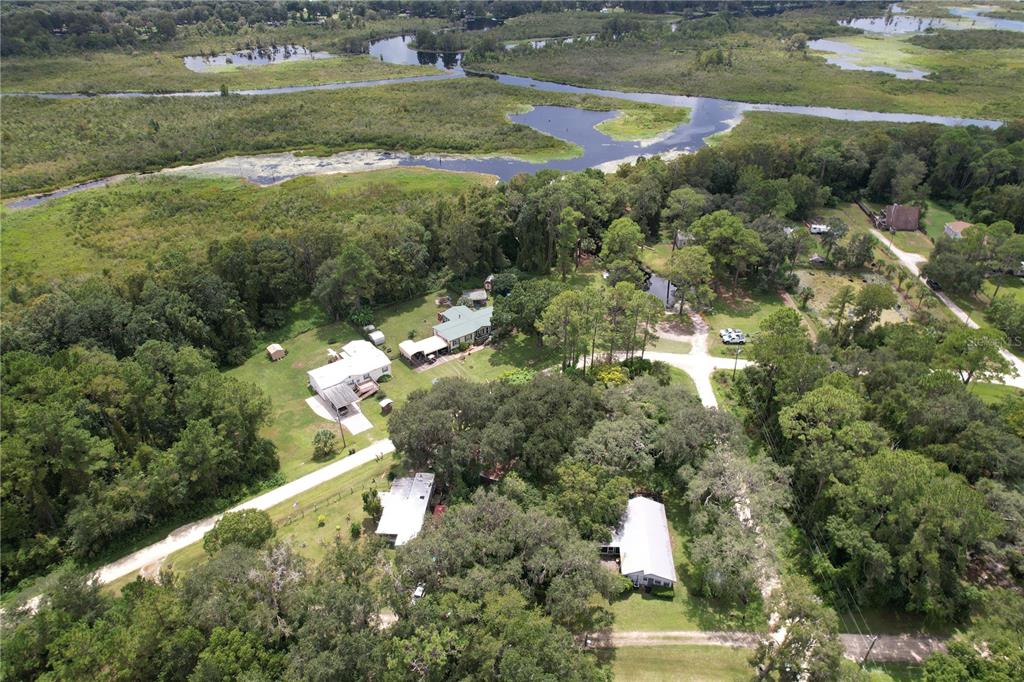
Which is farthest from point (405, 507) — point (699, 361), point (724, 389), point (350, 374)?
point (699, 361)

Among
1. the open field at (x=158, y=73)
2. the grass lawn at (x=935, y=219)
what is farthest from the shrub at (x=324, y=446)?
the open field at (x=158, y=73)

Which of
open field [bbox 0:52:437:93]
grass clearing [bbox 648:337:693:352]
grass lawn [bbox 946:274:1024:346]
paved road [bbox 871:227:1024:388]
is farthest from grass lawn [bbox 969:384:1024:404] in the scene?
open field [bbox 0:52:437:93]

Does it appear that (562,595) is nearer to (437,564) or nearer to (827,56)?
(437,564)

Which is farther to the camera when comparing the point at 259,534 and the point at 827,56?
the point at 827,56

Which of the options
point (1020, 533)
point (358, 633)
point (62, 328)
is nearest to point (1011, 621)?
point (1020, 533)

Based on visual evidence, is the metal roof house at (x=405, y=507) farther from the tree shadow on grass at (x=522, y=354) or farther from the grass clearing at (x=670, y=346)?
the grass clearing at (x=670, y=346)

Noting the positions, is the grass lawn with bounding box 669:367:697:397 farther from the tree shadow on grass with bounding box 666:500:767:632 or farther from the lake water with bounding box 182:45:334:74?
the lake water with bounding box 182:45:334:74

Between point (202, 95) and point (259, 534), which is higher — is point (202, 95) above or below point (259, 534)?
above
